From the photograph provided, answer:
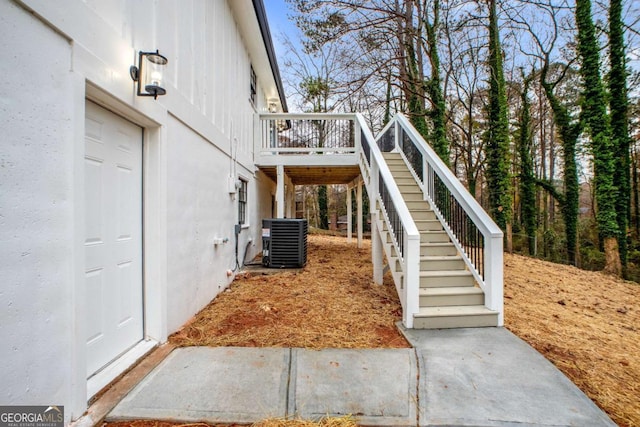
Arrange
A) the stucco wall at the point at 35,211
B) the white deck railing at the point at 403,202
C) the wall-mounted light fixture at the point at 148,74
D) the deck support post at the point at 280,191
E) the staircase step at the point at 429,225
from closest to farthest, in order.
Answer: the stucco wall at the point at 35,211, the wall-mounted light fixture at the point at 148,74, the white deck railing at the point at 403,202, the staircase step at the point at 429,225, the deck support post at the point at 280,191

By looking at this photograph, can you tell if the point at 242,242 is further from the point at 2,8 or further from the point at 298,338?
the point at 2,8

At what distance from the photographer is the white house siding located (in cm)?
141

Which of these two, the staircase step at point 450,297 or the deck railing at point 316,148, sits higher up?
the deck railing at point 316,148

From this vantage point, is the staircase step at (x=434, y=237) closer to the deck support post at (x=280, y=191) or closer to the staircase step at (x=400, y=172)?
the staircase step at (x=400, y=172)

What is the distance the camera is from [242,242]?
19.8 ft

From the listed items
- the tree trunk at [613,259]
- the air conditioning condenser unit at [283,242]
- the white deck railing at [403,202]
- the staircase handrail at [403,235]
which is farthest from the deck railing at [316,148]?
the tree trunk at [613,259]

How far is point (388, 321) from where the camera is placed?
335 centimetres

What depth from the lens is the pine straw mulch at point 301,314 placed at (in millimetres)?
2826

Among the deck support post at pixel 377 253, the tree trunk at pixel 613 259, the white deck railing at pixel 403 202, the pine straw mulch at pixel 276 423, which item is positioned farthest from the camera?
the tree trunk at pixel 613 259

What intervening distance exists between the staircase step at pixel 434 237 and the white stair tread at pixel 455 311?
1.18 metres

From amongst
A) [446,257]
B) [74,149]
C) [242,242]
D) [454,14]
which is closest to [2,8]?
[74,149]

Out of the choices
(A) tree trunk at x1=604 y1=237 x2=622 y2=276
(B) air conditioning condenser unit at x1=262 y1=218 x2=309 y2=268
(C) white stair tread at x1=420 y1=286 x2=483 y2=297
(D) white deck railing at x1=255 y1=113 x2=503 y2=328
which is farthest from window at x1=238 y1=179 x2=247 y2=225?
(A) tree trunk at x1=604 y1=237 x2=622 y2=276

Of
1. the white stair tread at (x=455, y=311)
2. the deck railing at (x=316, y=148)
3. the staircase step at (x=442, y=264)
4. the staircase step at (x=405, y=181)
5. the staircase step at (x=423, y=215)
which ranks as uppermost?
the deck railing at (x=316, y=148)

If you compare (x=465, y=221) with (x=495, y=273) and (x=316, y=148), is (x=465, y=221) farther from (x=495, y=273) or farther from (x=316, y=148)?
(x=316, y=148)
